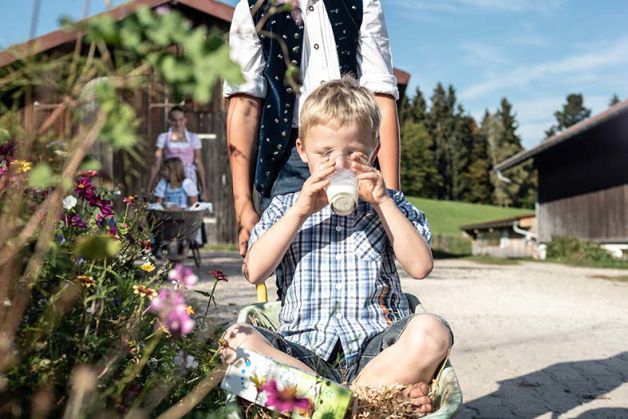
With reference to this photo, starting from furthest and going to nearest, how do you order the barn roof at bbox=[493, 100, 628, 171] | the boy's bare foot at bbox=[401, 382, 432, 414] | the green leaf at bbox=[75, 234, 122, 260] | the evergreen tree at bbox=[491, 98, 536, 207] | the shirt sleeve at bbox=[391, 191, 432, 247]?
1. the evergreen tree at bbox=[491, 98, 536, 207]
2. the barn roof at bbox=[493, 100, 628, 171]
3. the shirt sleeve at bbox=[391, 191, 432, 247]
4. the boy's bare foot at bbox=[401, 382, 432, 414]
5. the green leaf at bbox=[75, 234, 122, 260]

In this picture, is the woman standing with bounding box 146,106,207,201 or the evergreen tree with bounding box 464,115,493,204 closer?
the woman standing with bounding box 146,106,207,201

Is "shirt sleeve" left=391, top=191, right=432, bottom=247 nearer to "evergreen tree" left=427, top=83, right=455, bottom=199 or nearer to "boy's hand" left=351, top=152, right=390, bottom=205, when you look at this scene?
"boy's hand" left=351, top=152, right=390, bottom=205

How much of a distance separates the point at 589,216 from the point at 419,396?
946 inches

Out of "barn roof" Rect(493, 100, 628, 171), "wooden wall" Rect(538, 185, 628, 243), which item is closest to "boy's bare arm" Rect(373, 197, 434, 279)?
"barn roof" Rect(493, 100, 628, 171)

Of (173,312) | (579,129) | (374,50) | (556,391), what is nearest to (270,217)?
(374,50)

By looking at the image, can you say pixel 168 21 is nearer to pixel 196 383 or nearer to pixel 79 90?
pixel 79 90

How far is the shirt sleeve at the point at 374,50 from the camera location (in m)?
2.99

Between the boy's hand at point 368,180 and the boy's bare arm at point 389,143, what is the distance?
1.83ft

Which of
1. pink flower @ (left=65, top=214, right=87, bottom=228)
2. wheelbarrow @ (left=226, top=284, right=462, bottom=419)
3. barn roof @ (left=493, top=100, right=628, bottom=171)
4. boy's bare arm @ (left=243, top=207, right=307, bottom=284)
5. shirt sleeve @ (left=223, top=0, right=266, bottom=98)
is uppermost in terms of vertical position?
barn roof @ (left=493, top=100, right=628, bottom=171)

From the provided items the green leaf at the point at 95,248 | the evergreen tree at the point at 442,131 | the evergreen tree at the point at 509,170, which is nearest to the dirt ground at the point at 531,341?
the green leaf at the point at 95,248

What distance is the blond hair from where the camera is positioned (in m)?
2.40

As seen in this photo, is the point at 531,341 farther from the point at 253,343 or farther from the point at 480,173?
the point at 480,173

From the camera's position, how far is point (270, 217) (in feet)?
8.84

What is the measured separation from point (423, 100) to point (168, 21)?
88781 millimetres
